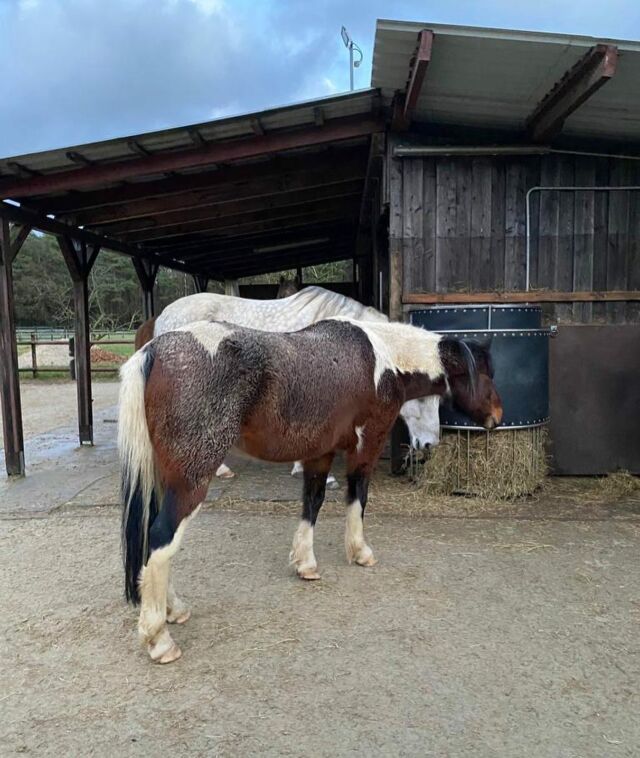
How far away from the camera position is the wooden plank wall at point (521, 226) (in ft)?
16.4

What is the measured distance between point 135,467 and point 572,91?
12.7 feet

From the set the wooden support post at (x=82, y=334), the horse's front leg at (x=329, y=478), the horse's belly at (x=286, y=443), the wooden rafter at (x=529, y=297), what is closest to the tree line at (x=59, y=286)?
the wooden support post at (x=82, y=334)

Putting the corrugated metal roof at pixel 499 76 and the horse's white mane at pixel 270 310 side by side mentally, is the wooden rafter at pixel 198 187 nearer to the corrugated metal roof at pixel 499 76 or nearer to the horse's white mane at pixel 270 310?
the horse's white mane at pixel 270 310

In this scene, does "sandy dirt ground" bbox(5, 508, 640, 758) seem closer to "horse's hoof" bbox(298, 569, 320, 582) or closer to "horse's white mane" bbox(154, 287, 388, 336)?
"horse's hoof" bbox(298, 569, 320, 582)

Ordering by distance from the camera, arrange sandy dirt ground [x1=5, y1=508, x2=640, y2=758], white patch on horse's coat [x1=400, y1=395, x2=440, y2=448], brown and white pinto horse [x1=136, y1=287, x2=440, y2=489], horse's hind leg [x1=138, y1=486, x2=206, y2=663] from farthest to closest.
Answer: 1. brown and white pinto horse [x1=136, y1=287, x2=440, y2=489]
2. white patch on horse's coat [x1=400, y1=395, x2=440, y2=448]
3. horse's hind leg [x1=138, y1=486, x2=206, y2=663]
4. sandy dirt ground [x1=5, y1=508, x2=640, y2=758]

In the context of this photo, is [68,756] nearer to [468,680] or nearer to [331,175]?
[468,680]

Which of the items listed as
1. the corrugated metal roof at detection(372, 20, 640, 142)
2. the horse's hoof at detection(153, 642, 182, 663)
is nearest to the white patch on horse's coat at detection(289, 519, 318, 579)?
the horse's hoof at detection(153, 642, 182, 663)

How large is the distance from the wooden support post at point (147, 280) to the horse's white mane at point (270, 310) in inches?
140

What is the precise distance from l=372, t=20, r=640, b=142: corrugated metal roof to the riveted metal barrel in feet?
5.37

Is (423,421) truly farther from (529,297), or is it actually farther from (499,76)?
(499,76)

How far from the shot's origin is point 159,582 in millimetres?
2297

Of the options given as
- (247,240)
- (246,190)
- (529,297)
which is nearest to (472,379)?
(529,297)

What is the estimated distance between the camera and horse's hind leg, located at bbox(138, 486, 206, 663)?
2.29m

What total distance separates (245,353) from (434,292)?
2.94 meters
